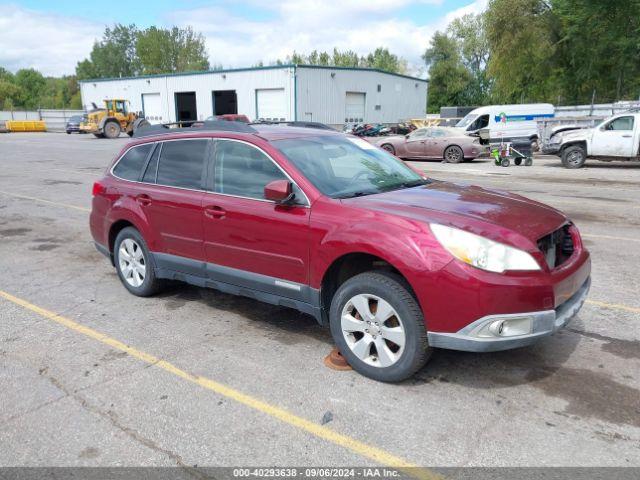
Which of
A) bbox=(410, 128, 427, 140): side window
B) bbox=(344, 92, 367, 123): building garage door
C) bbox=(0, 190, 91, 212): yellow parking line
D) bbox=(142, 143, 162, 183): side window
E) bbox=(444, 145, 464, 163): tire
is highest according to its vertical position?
bbox=(344, 92, 367, 123): building garage door

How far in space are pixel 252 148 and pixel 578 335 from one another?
3.10 m

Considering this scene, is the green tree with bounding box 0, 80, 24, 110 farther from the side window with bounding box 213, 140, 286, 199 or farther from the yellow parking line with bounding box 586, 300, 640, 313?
the yellow parking line with bounding box 586, 300, 640, 313

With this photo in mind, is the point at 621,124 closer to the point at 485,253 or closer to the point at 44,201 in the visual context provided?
the point at 44,201

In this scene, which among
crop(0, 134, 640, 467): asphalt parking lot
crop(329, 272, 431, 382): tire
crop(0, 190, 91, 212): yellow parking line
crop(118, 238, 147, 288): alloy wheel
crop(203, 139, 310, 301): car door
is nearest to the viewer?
crop(0, 134, 640, 467): asphalt parking lot

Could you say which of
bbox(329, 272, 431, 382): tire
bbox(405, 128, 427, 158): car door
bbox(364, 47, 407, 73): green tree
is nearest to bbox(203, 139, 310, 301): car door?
bbox(329, 272, 431, 382): tire

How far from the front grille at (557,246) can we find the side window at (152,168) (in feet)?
11.8

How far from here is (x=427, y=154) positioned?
21.5 meters

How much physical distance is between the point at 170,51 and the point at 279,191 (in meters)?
106

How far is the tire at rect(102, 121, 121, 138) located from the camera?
3841 centimetres

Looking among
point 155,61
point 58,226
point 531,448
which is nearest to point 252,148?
point 531,448

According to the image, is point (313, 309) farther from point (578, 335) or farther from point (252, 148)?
point (578, 335)

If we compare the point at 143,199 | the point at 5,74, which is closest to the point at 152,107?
Result: the point at 143,199

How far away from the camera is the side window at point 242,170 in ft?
14.0

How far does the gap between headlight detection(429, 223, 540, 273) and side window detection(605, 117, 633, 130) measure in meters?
17.8
